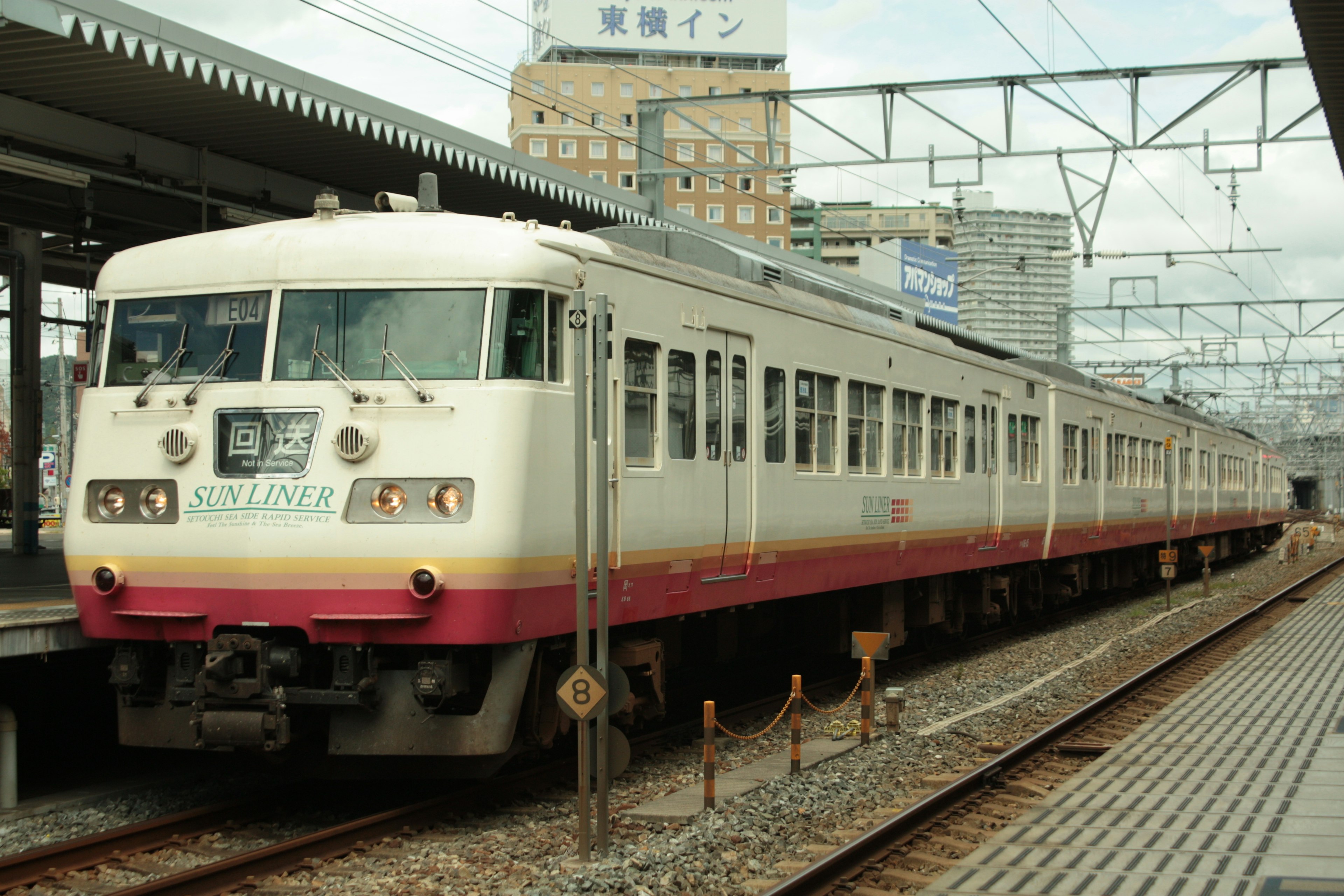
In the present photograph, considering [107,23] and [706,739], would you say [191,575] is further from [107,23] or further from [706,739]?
[107,23]

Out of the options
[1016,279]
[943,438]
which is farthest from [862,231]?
[943,438]

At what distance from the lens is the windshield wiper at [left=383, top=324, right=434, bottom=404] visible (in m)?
7.09

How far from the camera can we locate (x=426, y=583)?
6.86 m

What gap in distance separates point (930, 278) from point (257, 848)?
50959mm

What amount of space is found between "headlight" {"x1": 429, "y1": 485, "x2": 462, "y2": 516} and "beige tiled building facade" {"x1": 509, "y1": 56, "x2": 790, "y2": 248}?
7372 centimetres

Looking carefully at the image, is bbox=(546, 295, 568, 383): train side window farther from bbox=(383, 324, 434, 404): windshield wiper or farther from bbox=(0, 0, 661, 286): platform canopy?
bbox=(0, 0, 661, 286): platform canopy

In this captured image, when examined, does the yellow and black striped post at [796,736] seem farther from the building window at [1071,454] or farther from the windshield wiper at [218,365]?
the building window at [1071,454]

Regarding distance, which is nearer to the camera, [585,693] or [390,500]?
[585,693]

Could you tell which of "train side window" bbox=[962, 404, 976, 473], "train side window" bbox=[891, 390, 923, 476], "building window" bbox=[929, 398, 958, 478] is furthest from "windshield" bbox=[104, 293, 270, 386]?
"train side window" bbox=[962, 404, 976, 473]

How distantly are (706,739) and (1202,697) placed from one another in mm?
6649

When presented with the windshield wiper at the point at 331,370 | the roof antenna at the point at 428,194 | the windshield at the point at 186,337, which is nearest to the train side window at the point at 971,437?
the roof antenna at the point at 428,194

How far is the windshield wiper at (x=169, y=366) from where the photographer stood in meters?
7.53

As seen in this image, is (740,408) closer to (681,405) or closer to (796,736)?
(681,405)

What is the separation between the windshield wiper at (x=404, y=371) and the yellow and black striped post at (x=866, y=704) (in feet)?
14.1
